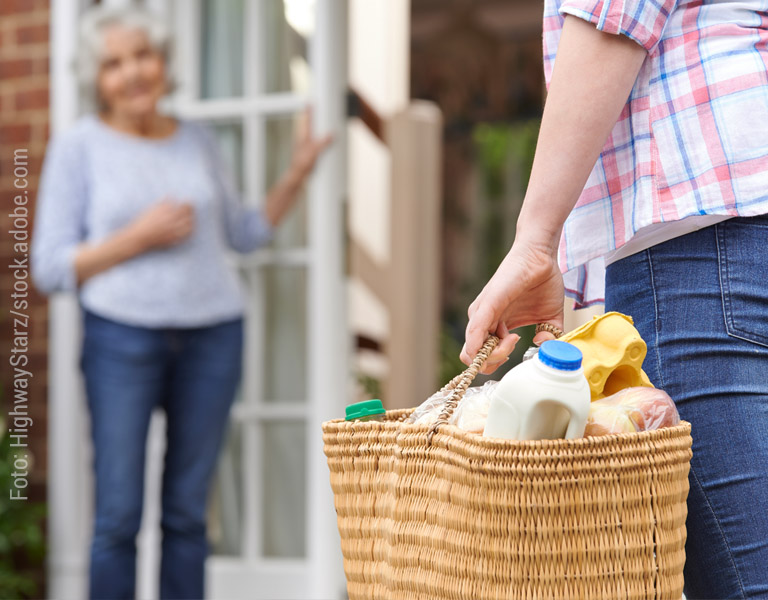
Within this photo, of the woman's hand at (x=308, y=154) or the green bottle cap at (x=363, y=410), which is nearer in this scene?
the green bottle cap at (x=363, y=410)

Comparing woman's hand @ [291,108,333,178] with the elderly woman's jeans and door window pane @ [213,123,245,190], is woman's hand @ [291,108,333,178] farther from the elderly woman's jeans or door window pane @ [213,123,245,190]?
the elderly woman's jeans

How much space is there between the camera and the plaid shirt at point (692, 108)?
78 cm

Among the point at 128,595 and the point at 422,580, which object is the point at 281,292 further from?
the point at 422,580

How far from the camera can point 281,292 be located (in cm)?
286

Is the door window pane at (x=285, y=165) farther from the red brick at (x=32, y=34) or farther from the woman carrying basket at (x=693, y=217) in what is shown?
the woman carrying basket at (x=693, y=217)

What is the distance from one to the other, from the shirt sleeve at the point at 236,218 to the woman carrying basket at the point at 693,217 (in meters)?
1.80

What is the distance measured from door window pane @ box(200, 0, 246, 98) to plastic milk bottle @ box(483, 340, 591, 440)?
2.36m

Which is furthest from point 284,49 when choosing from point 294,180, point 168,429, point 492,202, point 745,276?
point 492,202

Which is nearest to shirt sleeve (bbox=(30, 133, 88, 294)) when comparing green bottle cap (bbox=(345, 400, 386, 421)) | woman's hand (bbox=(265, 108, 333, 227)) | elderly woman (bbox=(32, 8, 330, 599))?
elderly woman (bbox=(32, 8, 330, 599))

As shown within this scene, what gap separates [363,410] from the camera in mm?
883

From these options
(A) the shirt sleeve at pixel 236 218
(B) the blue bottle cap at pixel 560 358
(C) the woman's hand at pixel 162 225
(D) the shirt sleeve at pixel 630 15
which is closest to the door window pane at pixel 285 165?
(A) the shirt sleeve at pixel 236 218

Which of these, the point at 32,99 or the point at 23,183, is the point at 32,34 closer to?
the point at 32,99

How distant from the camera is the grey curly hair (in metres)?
2.40

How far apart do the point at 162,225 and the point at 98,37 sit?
1.86 feet
